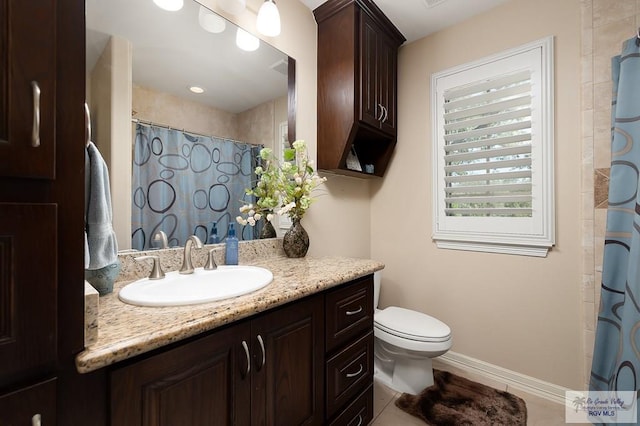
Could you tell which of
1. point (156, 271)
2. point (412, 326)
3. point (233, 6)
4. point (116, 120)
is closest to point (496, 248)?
point (412, 326)

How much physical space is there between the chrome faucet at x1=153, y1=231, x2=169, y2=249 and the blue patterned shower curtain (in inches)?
87.8

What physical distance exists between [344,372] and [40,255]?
1.20 meters

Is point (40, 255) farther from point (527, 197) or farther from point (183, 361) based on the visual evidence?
point (527, 197)

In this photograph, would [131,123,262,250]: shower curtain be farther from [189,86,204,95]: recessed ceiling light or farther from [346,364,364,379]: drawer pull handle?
[346,364,364,379]: drawer pull handle

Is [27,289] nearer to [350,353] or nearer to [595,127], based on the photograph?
[350,353]

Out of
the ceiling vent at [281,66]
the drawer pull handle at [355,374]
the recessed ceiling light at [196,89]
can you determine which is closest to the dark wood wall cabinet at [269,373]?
the drawer pull handle at [355,374]

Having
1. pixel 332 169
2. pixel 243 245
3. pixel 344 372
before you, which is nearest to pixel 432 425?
pixel 344 372

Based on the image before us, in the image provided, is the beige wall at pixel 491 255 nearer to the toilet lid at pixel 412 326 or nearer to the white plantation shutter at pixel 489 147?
the white plantation shutter at pixel 489 147

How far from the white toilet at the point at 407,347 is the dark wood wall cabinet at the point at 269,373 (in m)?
0.30

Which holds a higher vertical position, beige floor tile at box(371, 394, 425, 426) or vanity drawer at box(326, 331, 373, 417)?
vanity drawer at box(326, 331, 373, 417)

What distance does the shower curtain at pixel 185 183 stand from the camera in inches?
46.6

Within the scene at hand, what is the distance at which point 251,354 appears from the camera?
89 centimetres

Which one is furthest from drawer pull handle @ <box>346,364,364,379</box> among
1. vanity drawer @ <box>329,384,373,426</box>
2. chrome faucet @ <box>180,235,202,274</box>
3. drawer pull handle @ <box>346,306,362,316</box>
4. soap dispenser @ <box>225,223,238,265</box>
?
chrome faucet @ <box>180,235,202,274</box>

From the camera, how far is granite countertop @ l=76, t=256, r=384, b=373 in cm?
59
